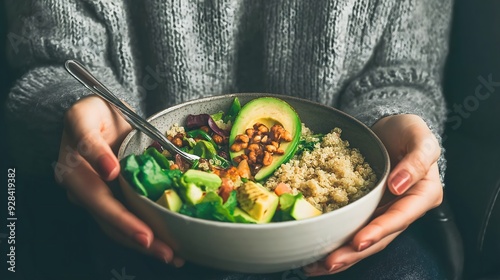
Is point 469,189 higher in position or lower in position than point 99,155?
lower

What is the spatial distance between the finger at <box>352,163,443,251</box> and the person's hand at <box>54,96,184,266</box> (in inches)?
7.9

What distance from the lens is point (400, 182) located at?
1.97ft

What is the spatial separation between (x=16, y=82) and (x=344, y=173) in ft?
1.78

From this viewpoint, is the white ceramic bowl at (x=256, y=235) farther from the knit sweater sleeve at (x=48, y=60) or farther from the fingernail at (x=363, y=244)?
the knit sweater sleeve at (x=48, y=60)

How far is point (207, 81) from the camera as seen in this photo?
922mm

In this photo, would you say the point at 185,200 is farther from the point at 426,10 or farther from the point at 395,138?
the point at 426,10

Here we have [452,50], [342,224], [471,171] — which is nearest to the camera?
[342,224]

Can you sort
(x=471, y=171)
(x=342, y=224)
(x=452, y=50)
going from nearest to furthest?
(x=342, y=224), (x=471, y=171), (x=452, y=50)

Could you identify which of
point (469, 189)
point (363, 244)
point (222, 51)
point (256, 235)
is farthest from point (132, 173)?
point (469, 189)

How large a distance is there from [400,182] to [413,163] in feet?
0.13

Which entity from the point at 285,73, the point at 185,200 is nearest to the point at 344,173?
the point at 185,200

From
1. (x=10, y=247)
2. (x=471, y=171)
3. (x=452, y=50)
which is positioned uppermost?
(x=452, y=50)

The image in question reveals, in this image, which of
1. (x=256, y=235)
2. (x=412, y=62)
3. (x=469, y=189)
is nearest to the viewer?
(x=256, y=235)

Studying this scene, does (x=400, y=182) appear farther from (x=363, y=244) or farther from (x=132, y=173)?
(x=132, y=173)
